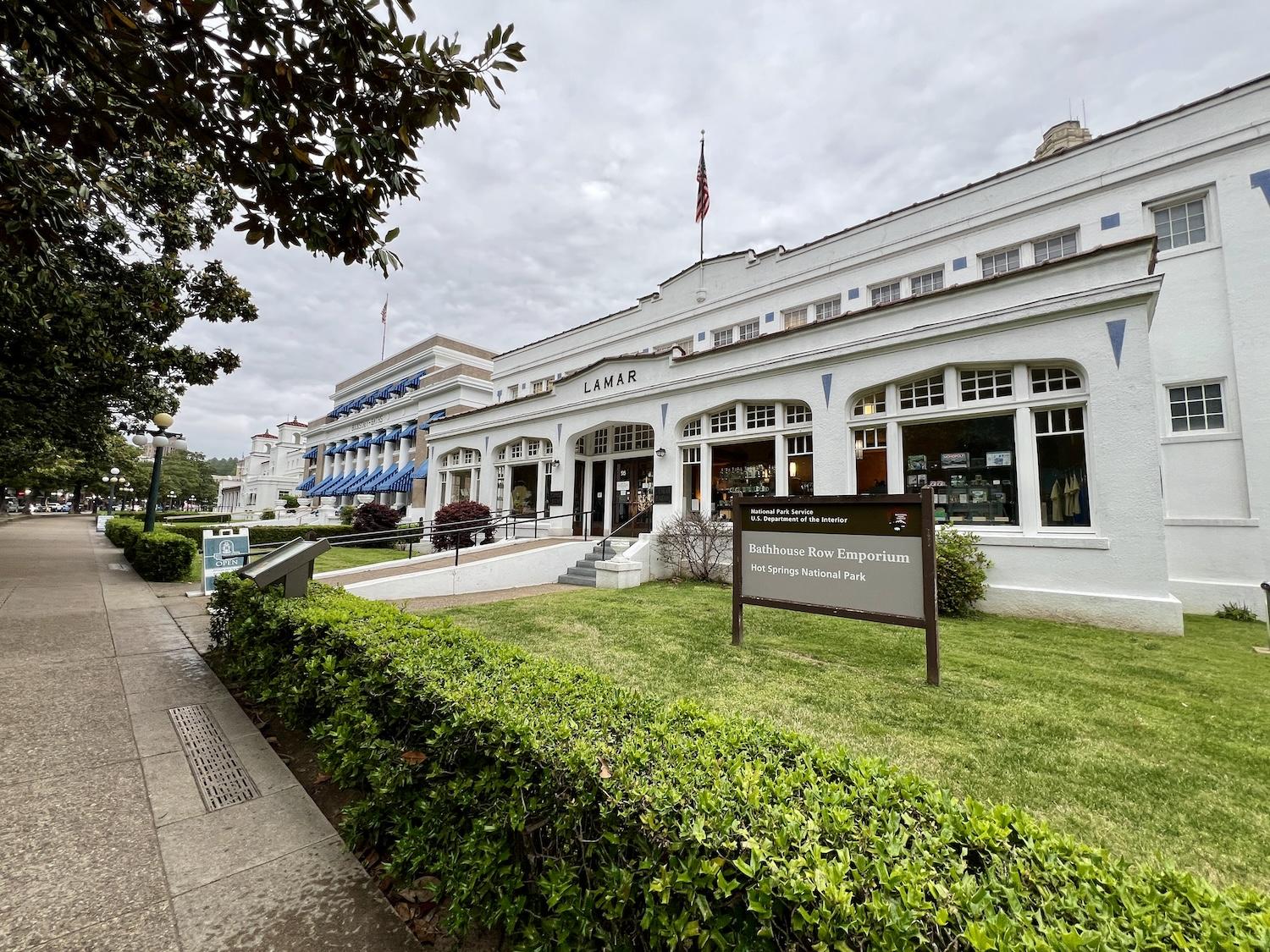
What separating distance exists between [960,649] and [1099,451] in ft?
15.1

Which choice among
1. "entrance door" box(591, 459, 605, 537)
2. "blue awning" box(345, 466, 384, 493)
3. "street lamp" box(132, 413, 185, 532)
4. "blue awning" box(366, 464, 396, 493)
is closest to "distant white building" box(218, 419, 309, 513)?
"blue awning" box(345, 466, 384, 493)

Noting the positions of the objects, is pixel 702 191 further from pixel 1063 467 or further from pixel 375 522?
pixel 375 522

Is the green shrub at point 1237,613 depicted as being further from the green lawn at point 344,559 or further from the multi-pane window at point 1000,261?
the green lawn at point 344,559

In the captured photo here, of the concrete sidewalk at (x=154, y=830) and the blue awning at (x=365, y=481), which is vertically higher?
the blue awning at (x=365, y=481)

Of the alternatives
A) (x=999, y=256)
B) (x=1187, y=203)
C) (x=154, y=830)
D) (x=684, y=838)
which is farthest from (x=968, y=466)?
(x=154, y=830)

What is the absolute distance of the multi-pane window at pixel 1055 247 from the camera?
11766 mm

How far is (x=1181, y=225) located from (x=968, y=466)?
741 centimetres

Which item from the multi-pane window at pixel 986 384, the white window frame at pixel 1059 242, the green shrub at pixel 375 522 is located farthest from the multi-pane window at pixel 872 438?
the green shrub at pixel 375 522

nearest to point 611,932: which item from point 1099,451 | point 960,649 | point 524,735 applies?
point 524,735

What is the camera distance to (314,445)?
44562 millimetres

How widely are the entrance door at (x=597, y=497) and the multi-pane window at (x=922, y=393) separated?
33.3ft

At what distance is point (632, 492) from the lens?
17.0m

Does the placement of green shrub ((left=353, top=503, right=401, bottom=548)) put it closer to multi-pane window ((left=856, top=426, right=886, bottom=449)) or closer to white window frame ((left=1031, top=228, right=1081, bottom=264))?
multi-pane window ((left=856, top=426, right=886, bottom=449))

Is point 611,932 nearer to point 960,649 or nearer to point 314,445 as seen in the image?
point 960,649
